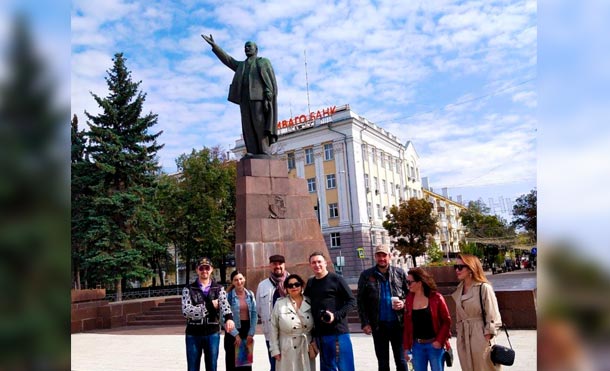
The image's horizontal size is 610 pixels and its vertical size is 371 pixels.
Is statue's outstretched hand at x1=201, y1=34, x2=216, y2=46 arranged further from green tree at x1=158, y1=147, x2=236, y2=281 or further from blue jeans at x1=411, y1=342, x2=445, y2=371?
green tree at x1=158, y1=147, x2=236, y2=281

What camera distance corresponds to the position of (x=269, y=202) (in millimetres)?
11172

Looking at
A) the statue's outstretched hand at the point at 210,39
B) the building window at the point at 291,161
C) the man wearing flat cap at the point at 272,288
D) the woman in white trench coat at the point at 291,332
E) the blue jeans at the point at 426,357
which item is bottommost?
the blue jeans at the point at 426,357

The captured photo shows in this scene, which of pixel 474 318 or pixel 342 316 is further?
pixel 342 316

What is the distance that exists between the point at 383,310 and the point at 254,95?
23.9ft

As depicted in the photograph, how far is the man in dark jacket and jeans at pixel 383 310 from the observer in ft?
17.4

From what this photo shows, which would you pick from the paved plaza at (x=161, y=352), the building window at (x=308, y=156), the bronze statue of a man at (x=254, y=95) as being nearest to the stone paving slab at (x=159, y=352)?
the paved plaza at (x=161, y=352)

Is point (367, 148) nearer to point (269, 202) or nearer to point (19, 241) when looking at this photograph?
point (269, 202)

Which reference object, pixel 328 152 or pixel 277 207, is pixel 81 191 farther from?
pixel 328 152

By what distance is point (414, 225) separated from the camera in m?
35.9

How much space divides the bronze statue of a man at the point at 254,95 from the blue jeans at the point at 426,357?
7.63 metres

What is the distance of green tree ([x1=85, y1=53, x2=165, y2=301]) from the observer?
22797 mm

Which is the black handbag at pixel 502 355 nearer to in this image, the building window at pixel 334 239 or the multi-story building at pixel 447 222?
the building window at pixel 334 239

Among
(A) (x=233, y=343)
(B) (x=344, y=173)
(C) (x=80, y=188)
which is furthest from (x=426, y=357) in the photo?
(B) (x=344, y=173)

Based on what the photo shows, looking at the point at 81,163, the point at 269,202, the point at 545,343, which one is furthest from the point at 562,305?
the point at 81,163
